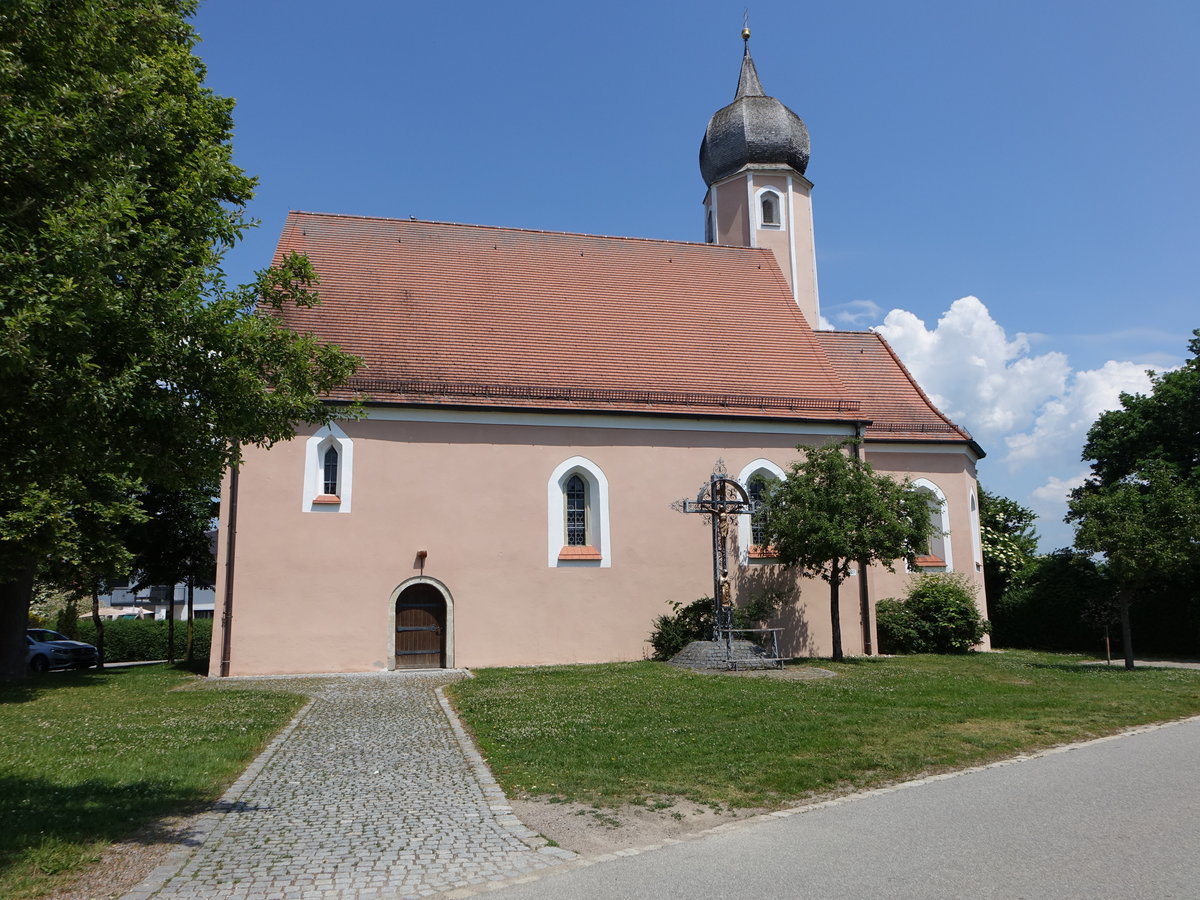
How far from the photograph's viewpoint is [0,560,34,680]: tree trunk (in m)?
19.0

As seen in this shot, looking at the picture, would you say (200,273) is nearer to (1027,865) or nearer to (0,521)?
(1027,865)

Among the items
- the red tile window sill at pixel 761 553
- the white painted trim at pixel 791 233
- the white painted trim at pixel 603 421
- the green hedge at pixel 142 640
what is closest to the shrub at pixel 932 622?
the red tile window sill at pixel 761 553

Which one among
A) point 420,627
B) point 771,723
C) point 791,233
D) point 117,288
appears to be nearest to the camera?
point 117,288

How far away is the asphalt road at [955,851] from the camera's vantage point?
5258 mm

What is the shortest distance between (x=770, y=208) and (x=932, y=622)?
44.6 ft

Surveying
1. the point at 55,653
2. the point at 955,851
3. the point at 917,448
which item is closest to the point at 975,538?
the point at 917,448

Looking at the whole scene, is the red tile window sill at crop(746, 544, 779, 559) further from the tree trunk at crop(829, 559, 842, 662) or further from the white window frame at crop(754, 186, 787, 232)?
the white window frame at crop(754, 186, 787, 232)

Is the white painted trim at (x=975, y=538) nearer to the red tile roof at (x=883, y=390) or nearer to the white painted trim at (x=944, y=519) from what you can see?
the white painted trim at (x=944, y=519)

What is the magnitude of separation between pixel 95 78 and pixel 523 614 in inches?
595

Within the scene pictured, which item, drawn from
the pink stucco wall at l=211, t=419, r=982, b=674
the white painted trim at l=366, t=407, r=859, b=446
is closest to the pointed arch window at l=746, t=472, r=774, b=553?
the pink stucco wall at l=211, t=419, r=982, b=674

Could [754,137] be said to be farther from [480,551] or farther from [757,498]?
[480,551]

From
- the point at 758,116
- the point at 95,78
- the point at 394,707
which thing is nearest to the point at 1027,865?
the point at 95,78

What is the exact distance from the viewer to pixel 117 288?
6234mm

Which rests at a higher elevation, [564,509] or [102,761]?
[564,509]
